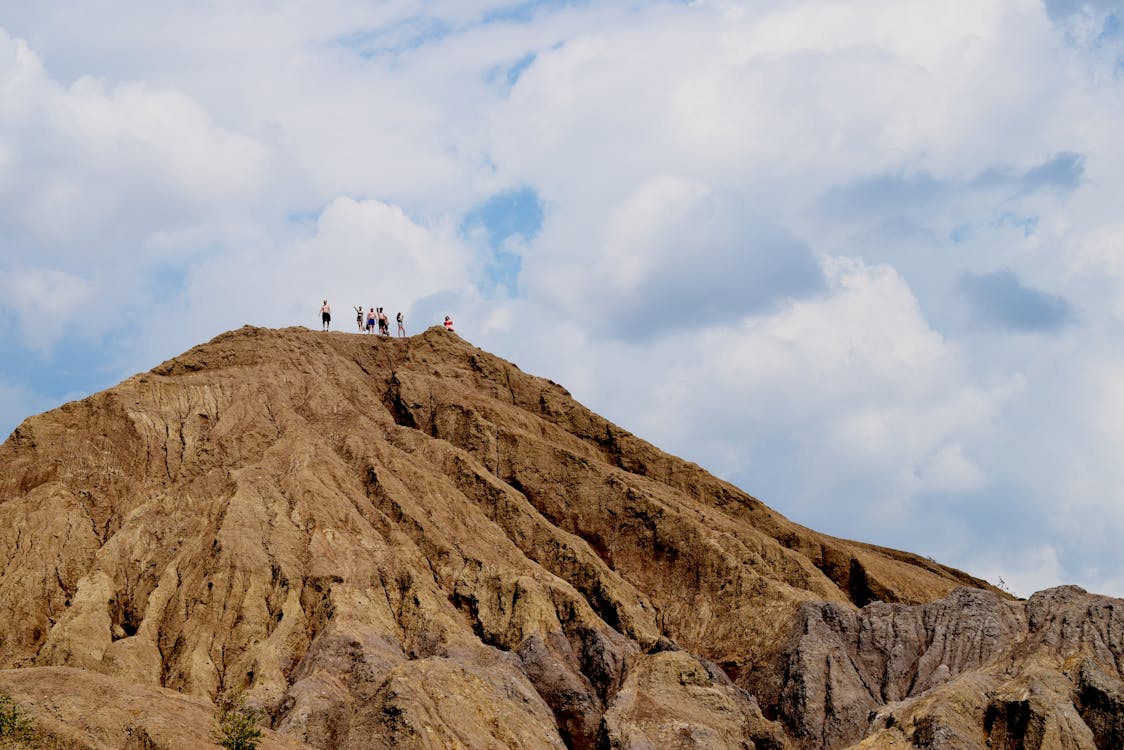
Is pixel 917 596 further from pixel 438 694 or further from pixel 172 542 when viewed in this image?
pixel 172 542

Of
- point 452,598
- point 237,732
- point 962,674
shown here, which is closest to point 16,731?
point 237,732

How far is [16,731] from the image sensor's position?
47.2m

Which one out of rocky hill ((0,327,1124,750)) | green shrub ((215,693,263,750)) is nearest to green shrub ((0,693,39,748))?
rocky hill ((0,327,1124,750))

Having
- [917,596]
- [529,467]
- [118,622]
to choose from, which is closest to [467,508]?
[529,467]

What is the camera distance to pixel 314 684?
61969mm

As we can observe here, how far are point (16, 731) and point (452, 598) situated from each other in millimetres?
28702

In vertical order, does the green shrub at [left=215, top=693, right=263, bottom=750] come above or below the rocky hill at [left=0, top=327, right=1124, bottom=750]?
below

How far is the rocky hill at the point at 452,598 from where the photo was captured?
6241 centimetres

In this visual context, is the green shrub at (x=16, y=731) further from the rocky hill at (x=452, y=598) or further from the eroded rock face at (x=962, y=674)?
the eroded rock face at (x=962, y=674)

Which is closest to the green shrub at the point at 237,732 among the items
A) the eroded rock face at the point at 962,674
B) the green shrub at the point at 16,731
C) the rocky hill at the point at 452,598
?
the rocky hill at the point at 452,598

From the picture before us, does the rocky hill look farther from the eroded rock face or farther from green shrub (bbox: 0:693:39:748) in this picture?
green shrub (bbox: 0:693:39:748)

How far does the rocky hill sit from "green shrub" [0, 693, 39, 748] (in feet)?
3.31

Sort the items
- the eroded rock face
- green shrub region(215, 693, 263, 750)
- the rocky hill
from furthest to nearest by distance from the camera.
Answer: the eroded rock face, the rocky hill, green shrub region(215, 693, 263, 750)

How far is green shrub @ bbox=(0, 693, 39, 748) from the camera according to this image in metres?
46.8
